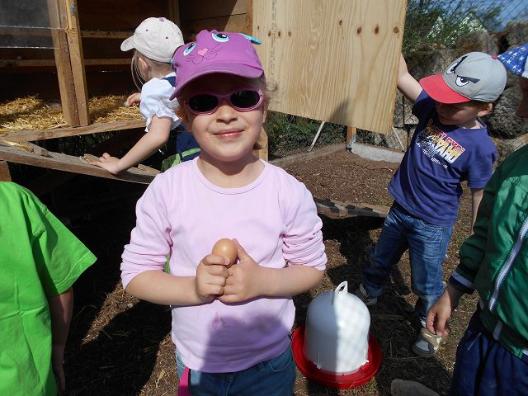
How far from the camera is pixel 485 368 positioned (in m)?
1.58

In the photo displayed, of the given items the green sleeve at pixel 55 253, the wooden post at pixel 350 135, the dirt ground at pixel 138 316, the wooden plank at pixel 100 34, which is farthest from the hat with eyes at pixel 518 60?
the wooden post at pixel 350 135

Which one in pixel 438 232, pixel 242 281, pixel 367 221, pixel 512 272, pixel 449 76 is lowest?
pixel 367 221

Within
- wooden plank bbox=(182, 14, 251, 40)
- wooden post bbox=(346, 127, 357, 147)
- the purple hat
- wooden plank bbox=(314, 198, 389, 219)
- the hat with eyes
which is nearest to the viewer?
the purple hat

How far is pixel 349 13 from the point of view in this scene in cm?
258

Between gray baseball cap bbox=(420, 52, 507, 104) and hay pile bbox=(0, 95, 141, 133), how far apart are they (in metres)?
2.29

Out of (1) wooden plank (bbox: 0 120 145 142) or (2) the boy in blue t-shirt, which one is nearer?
(2) the boy in blue t-shirt

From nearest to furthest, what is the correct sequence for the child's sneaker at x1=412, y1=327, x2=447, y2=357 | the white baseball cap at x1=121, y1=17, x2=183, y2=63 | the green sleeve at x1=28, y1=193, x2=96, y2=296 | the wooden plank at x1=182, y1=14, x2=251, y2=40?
the green sleeve at x1=28, y1=193, x2=96, y2=296
the white baseball cap at x1=121, y1=17, x2=183, y2=63
the child's sneaker at x1=412, y1=327, x2=447, y2=357
the wooden plank at x1=182, y1=14, x2=251, y2=40

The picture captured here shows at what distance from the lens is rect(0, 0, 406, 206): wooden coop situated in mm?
2439

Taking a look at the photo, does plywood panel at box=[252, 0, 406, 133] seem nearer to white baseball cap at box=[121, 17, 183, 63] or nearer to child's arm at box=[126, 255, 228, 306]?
white baseball cap at box=[121, 17, 183, 63]

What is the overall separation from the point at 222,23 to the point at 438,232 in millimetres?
2536

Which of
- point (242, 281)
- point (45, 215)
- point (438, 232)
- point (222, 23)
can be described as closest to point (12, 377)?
point (45, 215)

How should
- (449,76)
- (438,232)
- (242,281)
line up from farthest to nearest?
(438,232), (449,76), (242,281)

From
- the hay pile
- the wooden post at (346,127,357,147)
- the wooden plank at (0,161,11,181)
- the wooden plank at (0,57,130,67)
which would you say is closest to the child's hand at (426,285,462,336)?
the wooden plank at (0,161,11,181)

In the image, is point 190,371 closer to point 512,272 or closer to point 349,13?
point 512,272
